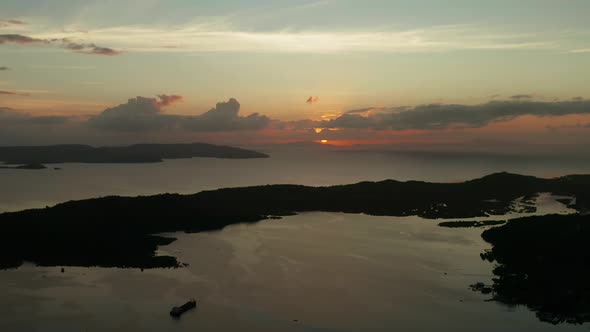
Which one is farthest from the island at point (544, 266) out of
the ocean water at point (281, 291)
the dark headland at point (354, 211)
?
the ocean water at point (281, 291)

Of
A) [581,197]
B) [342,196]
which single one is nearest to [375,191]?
→ [342,196]

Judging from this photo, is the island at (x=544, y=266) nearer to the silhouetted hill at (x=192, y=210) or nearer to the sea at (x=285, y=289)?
the sea at (x=285, y=289)

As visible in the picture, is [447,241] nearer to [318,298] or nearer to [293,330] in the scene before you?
[318,298]

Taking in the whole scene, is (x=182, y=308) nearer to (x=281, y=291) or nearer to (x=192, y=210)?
(x=281, y=291)

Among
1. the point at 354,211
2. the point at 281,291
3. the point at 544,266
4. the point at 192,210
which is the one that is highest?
the point at 192,210

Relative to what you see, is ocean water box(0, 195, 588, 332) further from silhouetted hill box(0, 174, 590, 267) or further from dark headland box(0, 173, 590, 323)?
silhouetted hill box(0, 174, 590, 267)

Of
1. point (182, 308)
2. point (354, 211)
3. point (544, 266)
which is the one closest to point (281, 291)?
point (182, 308)
